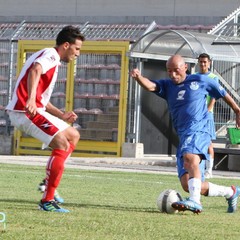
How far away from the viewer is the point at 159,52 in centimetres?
3002

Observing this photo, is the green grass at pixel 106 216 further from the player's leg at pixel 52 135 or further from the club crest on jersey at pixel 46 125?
the club crest on jersey at pixel 46 125

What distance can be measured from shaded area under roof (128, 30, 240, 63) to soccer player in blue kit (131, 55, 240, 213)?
16.0 meters

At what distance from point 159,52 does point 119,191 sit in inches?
A: 578

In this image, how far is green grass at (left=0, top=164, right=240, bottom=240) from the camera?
9.26 meters

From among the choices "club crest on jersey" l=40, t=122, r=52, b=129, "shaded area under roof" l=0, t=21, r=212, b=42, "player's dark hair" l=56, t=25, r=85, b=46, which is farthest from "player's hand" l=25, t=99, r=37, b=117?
Result: "shaded area under roof" l=0, t=21, r=212, b=42

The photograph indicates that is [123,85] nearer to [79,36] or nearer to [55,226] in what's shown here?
[79,36]

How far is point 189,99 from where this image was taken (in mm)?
12375

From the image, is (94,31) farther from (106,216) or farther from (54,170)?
(106,216)

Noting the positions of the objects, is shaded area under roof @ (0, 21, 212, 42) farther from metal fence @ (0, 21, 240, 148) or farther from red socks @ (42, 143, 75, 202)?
red socks @ (42, 143, 75, 202)
